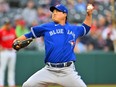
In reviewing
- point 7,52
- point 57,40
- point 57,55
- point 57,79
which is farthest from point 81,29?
point 7,52

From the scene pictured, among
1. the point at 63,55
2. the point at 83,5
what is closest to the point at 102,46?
the point at 83,5

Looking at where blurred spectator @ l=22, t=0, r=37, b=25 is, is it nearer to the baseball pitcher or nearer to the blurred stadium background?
the blurred stadium background

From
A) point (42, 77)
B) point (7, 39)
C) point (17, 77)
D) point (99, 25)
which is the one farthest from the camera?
point (99, 25)

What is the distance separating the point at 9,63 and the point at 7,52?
44 centimetres

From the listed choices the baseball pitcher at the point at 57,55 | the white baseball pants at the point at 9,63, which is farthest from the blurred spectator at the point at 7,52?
the baseball pitcher at the point at 57,55

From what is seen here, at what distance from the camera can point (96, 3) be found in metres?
17.3

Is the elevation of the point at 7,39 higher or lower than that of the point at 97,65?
higher

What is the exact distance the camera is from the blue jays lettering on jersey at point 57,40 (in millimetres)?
7227

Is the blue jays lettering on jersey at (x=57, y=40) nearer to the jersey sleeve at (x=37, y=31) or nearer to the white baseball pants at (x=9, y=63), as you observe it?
the jersey sleeve at (x=37, y=31)

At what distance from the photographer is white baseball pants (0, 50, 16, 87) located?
43.1 ft

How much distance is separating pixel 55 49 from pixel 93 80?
841 centimetres

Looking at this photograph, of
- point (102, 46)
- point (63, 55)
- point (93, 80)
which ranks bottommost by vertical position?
point (93, 80)

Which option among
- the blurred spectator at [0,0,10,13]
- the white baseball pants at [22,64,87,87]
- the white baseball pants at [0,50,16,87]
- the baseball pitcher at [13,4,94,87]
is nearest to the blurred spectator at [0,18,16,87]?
the white baseball pants at [0,50,16,87]

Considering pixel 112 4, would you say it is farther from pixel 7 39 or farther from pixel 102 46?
pixel 7 39
